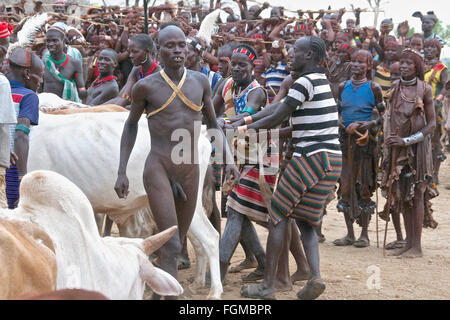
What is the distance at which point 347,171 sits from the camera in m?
7.50

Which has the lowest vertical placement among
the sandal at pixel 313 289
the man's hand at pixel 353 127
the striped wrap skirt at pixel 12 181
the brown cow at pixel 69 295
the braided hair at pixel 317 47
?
the sandal at pixel 313 289

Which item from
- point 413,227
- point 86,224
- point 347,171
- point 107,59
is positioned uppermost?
point 107,59

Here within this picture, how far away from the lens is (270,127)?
17.0ft

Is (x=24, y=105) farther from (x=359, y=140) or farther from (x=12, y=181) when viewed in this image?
(x=359, y=140)

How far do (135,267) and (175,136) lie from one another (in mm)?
1975

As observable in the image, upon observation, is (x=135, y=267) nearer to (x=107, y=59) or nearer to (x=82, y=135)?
(x=82, y=135)

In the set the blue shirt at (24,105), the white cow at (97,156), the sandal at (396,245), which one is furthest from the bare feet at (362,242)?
the blue shirt at (24,105)

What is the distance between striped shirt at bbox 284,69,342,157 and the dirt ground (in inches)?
53.8

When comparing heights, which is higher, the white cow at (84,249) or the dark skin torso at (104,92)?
the dark skin torso at (104,92)

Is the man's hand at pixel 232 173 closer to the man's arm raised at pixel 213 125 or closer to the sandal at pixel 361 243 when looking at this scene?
the man's arm raised at pixel 213 125

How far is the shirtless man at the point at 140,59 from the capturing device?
22.7 ft

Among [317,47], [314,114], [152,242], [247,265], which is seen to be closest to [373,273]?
[247,265]

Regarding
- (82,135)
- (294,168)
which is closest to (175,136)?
(294,168)

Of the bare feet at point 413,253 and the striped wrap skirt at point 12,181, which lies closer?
the striped wrap skirt at point 12,181
